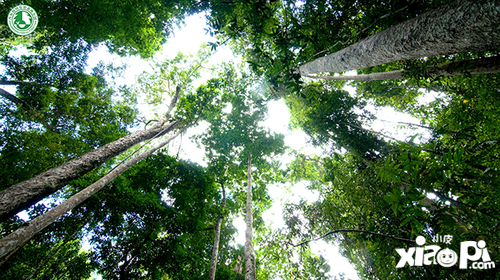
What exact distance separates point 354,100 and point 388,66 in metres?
1.86

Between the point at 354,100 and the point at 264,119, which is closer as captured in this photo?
the point at 354,100

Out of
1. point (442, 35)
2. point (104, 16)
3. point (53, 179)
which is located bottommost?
point (53, 179)

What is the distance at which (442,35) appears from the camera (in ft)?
6.09

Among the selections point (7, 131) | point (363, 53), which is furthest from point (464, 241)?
point (7, 131)

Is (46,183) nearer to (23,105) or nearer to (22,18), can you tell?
(23,105)

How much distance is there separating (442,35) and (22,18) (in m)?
11.7

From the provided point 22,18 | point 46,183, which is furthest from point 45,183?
point 22,18

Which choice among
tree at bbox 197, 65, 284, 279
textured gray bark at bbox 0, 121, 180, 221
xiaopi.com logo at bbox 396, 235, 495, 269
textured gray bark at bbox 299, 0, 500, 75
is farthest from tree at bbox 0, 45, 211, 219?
textured gray bark at bbox 299, 0, 500, 75

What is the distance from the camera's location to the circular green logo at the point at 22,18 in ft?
19.1

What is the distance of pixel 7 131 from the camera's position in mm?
6113

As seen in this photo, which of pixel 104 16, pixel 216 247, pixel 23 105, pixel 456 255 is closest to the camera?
pixel 456 255

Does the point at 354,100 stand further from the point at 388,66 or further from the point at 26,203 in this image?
the point at 26,203

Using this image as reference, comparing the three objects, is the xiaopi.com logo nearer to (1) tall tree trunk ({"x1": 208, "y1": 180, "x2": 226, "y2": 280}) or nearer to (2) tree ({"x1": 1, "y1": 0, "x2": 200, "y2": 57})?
(1) tall tree trunk ({"x1": 208, "y1": 180, "x2": 226, "y2": 280})

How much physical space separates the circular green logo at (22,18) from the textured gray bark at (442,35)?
1072 cm
